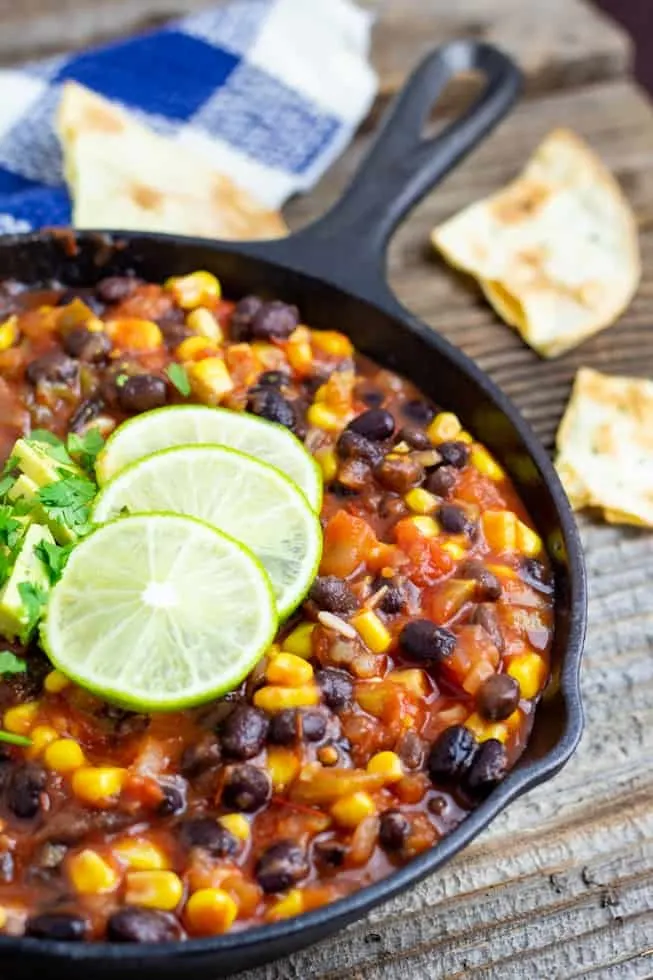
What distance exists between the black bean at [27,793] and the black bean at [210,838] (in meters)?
0.38

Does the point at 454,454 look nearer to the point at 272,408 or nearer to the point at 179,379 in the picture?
the point at 272,408

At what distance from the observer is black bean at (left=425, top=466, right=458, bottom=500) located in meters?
3.98

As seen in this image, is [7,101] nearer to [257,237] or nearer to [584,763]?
[257,237]

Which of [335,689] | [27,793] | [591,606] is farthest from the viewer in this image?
[591,606]

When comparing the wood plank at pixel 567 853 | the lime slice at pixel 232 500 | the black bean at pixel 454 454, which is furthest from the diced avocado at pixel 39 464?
the wood plank at pixel 567 853

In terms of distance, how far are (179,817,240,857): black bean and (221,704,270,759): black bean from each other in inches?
7.4

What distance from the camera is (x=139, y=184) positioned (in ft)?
17.5

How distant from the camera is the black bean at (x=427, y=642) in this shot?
3500mm

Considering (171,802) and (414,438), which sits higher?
(414,438)

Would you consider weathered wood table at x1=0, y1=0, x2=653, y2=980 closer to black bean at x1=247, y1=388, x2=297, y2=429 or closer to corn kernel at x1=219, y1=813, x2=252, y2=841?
corn kernel at x1=219, y1=813, x2=252, y2=841

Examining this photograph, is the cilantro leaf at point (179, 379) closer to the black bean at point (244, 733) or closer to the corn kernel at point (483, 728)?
the black bean at point (244, 733)

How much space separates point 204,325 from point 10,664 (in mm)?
1560

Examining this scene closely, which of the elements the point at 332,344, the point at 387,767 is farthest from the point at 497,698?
the point at 332,344

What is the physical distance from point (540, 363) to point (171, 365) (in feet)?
6.18
